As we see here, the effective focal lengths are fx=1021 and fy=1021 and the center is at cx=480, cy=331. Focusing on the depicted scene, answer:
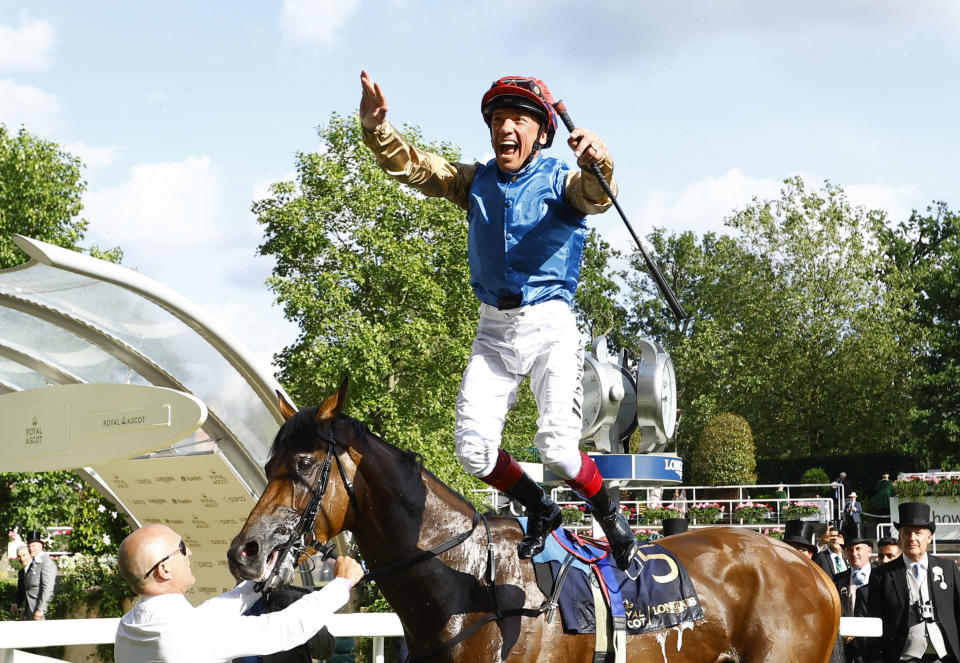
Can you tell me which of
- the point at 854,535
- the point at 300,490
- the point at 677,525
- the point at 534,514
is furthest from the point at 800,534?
the point at 300,490

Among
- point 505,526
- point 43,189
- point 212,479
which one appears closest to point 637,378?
point 212,479

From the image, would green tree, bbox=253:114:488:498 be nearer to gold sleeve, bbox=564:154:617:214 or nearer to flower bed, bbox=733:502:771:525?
flower bed, bbox=733:502:771:525

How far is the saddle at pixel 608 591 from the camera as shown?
376cm

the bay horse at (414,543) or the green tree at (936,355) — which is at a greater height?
the green tree at (936,355)

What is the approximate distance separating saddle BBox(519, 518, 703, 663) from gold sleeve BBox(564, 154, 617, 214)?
124 cm

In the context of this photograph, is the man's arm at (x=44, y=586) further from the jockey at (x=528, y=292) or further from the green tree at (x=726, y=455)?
the green tree at (x=726, y=455)

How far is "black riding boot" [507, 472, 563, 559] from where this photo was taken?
379 cm

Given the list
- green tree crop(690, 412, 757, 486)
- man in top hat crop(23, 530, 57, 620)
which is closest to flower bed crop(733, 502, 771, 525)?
green tree crop(690, 412, 757, 486)

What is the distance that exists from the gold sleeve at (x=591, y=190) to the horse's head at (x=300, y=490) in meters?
1.17

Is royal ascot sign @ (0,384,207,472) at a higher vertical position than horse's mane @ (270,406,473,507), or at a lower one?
higher

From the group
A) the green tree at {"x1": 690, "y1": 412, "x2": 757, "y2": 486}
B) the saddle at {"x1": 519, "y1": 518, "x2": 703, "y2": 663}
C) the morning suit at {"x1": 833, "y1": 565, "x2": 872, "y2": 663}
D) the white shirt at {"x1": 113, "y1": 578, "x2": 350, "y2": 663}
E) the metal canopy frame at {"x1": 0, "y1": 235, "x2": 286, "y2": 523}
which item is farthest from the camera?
the green tree at {"x1": 690, "y1": 412, "x2": 757, "y2": 486}

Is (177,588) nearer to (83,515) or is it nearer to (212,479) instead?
(212,479)

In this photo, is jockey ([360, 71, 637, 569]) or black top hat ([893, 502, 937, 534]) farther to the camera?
black top hat ([893, 502, 937, 534])

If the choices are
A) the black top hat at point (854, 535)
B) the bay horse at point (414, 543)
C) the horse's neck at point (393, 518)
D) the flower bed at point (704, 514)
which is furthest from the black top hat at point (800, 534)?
the flower bed at point (704, 514)
